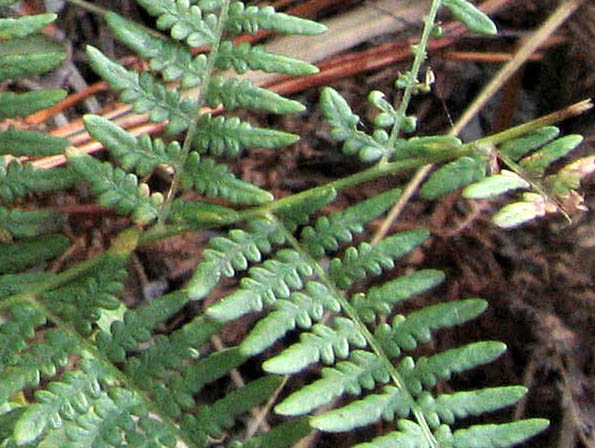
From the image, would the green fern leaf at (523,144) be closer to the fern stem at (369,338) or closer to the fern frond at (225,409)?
the fern stem at (369,338)

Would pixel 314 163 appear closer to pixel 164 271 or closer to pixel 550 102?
pixel 164 271

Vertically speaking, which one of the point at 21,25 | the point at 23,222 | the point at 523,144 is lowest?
the point at 23,222

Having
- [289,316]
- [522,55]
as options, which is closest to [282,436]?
[289,316]

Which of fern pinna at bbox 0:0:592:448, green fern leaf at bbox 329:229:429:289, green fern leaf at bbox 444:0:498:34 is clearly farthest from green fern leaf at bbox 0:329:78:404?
green fern leaf at bbox 444:0:498:34

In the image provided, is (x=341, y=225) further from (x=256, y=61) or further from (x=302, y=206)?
(x=256, y=61)

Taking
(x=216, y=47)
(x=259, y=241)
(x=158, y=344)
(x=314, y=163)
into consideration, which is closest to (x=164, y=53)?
(x=216, y=47)

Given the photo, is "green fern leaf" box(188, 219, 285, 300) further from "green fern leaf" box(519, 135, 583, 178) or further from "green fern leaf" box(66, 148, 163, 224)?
"green fern leaf" box(519, 135, 583, 178)
